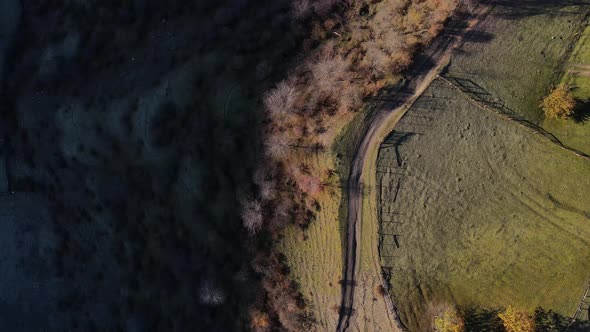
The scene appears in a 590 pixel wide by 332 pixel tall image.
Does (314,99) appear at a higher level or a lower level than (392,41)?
lower

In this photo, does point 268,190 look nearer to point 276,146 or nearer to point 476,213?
point 276,146

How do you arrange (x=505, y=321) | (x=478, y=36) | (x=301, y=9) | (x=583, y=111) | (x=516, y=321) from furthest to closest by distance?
(x=301, y=9)
(x=478, y=36)
(x=583, y=111)
(x=505, y=321)
(x=516, y=321)

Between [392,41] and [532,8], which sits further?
[392,41]

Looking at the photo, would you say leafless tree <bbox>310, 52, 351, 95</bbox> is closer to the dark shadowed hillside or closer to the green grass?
the dark shadowed hillside

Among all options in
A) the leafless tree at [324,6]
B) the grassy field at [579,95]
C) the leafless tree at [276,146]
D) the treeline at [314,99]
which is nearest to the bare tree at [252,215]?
the treeline at [314,99]

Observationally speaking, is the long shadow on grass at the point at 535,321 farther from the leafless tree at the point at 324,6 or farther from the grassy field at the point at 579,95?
the leafless tree at the point at 324,6

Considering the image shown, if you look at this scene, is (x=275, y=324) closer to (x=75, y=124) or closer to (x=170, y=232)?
(x=170, y=232)

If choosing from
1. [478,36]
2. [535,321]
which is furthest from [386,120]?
[535,321]
